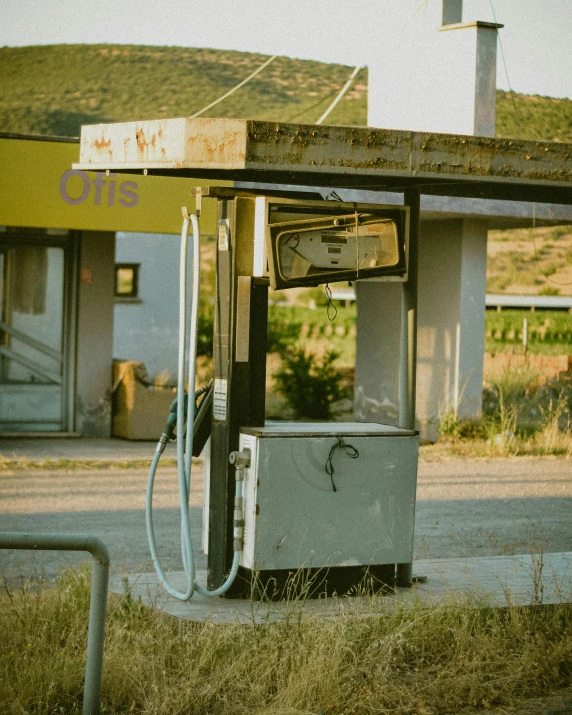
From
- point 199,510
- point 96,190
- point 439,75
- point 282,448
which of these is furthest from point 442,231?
point 282,448

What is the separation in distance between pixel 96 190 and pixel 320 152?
30.3 feet

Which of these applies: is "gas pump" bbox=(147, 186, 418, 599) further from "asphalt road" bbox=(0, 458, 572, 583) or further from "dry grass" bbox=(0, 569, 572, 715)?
"asphalt road" bbox=(0, 458, 572, 583)

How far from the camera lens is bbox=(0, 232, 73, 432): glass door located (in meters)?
15.5

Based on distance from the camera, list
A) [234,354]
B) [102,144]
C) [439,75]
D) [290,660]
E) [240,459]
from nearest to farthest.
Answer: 1. [290,660]
2. [102,144]
3. [240,459]
4. [234,354]
5. [439,75]

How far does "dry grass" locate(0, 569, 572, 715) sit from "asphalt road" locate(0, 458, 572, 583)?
2.14 metres

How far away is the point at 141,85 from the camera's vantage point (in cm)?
7694

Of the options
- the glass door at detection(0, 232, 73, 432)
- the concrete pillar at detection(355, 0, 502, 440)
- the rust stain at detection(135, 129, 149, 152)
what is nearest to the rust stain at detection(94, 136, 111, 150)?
the rust stain at detection(135, 129, 149, 152)

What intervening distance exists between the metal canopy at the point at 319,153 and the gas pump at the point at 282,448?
0.98 feet

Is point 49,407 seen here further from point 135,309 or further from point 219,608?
point 219,608

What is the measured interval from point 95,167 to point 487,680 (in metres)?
3.46

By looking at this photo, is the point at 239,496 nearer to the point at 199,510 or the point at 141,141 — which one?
the point at 141,141

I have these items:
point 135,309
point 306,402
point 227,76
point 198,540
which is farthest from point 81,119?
point 198,540

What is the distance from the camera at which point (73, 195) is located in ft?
47.0

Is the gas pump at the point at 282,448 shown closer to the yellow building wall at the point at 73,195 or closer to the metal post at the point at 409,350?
the metal post at the point at 409,350
